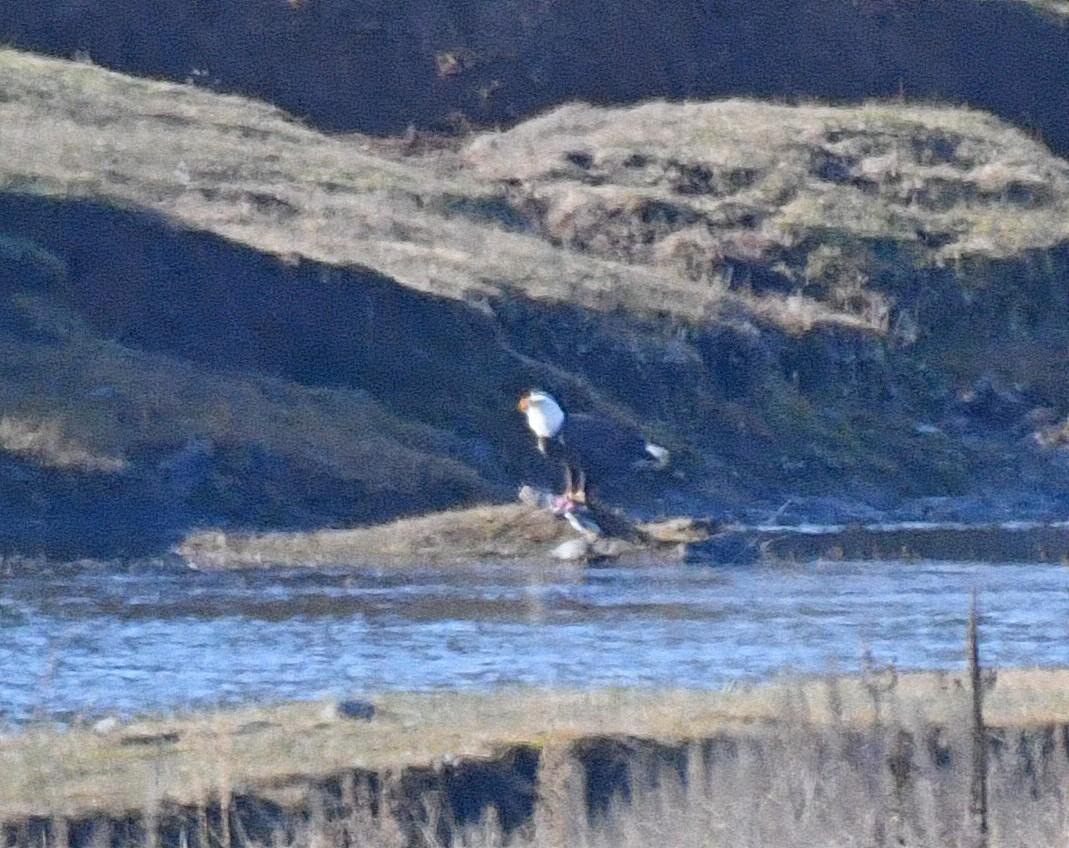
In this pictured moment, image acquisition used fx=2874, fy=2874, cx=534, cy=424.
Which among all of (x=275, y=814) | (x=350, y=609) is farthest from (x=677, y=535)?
(x=275, y=814)

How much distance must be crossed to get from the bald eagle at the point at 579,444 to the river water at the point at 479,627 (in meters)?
2.53

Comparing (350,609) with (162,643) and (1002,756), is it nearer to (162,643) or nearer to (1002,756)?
(162,643)

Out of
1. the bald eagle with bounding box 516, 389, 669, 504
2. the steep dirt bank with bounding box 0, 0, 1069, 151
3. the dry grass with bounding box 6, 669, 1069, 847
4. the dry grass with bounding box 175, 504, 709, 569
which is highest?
the steep dirt bank with bounding box 0, 0, 1069, 151

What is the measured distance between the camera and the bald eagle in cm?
2656

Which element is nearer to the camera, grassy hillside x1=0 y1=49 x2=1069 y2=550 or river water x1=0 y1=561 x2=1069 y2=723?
river water x1=0 y1=561 x2=1069 y2=723

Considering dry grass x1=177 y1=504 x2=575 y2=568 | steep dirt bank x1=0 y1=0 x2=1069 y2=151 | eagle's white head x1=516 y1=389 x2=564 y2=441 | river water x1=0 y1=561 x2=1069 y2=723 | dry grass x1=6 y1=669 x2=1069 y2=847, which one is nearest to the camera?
dry grass x1=6 y1=669 x2=1069 y2=847

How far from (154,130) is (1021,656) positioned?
2259cm

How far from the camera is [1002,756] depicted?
37.1 ft

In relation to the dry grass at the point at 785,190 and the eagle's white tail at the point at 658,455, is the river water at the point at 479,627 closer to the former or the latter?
the eagle's white tail at the point at 658,455

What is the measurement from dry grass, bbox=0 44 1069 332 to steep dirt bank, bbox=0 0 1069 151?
1900 mm

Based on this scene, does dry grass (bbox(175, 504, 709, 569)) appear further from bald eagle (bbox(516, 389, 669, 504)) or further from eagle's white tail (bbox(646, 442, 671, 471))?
eagle's white tail (bbox(646, 442, 671, 471))

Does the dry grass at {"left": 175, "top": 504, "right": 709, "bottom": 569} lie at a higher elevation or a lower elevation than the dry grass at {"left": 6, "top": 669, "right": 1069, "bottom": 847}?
higher

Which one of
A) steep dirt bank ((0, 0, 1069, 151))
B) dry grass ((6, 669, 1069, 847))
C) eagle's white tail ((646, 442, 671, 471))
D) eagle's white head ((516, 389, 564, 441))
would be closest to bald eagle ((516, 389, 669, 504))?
eagle's white head ((516, 389, 564, 441))

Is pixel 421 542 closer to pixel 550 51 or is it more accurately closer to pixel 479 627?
pixel 479 627
